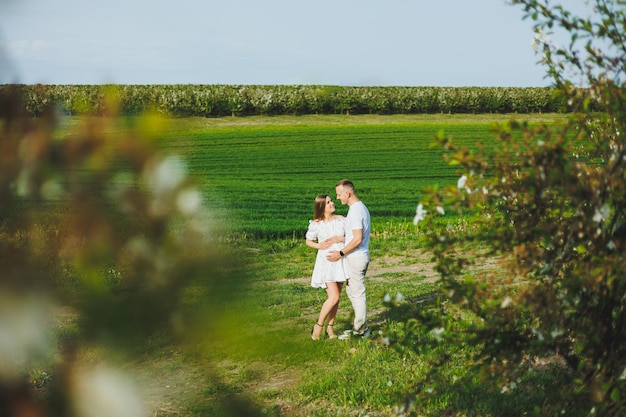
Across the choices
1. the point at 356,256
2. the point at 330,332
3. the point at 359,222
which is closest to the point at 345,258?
the point at 356,256

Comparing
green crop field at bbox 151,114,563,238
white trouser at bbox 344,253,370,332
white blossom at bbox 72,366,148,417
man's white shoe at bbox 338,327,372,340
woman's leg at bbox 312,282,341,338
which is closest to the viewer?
white blossom at bbox 72,366,148,417

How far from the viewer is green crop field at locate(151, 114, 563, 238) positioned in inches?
799

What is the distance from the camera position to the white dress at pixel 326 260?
808 cm

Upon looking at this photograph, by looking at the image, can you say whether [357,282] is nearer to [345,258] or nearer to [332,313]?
[345,258]

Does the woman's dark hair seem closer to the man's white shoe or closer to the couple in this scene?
the couple

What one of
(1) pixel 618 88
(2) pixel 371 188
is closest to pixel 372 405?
(1) pixel 618 88

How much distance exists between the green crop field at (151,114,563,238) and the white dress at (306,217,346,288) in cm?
205

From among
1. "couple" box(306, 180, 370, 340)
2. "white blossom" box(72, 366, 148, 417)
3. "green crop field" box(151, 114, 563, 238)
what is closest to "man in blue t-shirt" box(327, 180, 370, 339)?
"couple" box(306, 180, 370, 340)

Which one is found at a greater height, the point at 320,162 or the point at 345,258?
the point at 345,258

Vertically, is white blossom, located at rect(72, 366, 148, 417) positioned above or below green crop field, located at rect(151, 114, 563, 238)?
above

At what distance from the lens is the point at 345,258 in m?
8.12

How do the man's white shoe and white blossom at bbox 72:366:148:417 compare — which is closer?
white blossom at bbox 72:366:148:417

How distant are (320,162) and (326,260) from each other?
97.3 ft

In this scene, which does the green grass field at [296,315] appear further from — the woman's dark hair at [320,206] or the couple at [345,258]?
the woman's dark hair at [320,206]
